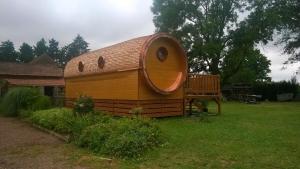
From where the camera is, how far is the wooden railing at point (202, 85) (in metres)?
19.7

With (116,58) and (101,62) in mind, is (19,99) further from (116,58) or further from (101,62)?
(116,58)

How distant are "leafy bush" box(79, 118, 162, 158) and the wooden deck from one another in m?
8.44

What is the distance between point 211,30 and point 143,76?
23206 mm

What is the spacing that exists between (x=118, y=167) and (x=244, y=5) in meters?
35.8

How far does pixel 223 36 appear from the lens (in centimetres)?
4038

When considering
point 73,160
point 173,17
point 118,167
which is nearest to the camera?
point 118,167

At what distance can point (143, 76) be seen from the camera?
664 inches

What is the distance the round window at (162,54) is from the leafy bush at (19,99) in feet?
28.5

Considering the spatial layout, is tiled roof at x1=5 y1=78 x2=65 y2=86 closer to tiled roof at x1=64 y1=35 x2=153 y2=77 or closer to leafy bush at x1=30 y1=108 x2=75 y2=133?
tiled roof at x1=64 y1=35 x2=153 y2=77

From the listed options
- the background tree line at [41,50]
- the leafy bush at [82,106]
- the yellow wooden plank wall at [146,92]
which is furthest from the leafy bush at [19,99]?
the background tree line at [41,50]

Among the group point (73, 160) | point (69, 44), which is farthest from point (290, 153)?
point (69, 44)

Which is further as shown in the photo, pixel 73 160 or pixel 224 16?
pixel 224 16

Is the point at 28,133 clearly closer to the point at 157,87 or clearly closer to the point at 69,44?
the point at 157,87

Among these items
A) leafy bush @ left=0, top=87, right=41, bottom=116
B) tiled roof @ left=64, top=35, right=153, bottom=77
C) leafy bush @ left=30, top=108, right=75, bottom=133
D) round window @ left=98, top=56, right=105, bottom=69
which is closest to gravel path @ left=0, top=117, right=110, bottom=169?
leafy bush @ left=30, top=108, right=75, bottom=133
